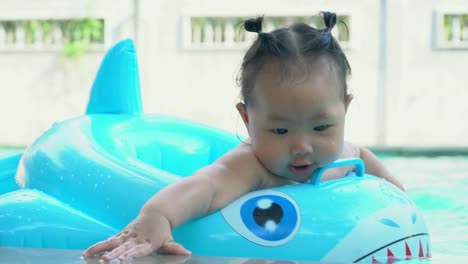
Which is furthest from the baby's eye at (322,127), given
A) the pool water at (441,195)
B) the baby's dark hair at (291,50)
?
the pool water at (441,195)

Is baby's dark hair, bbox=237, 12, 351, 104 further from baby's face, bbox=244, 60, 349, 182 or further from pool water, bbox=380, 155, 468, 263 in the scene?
pool water, bbox=380, 155, 468, 263

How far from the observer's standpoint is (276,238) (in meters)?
1.92

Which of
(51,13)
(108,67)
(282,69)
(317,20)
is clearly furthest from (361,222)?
(51,13)

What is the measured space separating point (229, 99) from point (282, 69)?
26.8 ft

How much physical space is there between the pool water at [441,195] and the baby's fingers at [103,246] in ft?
2.62

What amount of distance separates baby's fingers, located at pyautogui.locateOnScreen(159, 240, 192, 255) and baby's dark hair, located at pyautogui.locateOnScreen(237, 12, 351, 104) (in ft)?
1.52

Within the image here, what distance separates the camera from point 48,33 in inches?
415

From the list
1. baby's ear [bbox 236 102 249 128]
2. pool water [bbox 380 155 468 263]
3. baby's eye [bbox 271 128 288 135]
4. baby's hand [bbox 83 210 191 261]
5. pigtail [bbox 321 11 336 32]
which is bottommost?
pool water [bbox 380 155 468 263]

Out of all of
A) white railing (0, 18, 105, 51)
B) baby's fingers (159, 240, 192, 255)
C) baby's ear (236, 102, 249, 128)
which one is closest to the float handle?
baby's ear (236, 102, 249, 128)

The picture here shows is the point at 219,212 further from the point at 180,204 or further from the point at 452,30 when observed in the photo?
the point at 452,30

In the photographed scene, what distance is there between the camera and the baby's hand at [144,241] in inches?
69.9

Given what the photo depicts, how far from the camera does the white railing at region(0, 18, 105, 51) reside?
10453 millimetres

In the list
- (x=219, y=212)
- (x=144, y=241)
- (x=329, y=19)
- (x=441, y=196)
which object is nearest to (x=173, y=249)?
(x=144, y=241)

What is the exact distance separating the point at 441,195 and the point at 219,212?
10.2 ft
